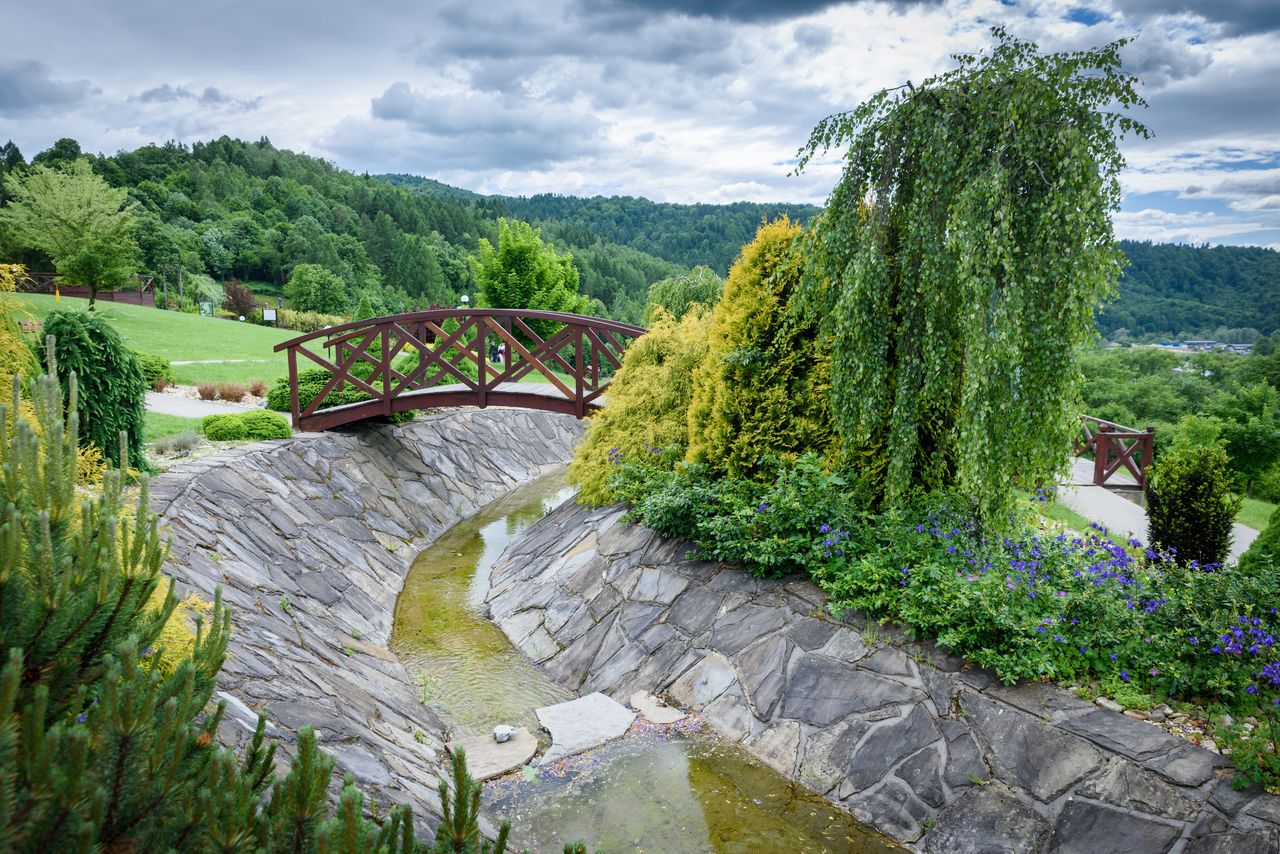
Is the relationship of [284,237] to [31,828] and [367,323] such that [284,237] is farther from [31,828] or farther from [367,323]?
[31,828]

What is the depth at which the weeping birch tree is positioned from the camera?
17.7 feet

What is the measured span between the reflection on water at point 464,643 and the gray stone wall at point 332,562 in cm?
24

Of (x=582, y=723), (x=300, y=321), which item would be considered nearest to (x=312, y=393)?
(x=582, y=723)

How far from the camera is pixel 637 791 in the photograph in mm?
5141

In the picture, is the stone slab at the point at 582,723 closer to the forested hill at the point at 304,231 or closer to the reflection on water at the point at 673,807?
the reflection on water at the point at 673,807

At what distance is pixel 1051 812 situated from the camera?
4.26 m

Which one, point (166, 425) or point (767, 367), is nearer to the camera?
point (767, 367)

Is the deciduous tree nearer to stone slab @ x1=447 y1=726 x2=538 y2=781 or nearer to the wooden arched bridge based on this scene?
the wooden arched bridge

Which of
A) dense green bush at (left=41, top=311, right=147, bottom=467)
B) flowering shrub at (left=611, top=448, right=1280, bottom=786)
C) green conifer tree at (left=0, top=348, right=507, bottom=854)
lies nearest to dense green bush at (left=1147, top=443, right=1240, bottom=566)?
flowering shrub at (left=611, top=448, right=1280, bottom=786)

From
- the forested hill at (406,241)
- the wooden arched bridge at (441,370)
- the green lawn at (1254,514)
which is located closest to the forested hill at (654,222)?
the forested hill at (406,241)

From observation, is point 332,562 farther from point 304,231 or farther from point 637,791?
point 304,231

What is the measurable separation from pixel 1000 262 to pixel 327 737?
5.60 metres

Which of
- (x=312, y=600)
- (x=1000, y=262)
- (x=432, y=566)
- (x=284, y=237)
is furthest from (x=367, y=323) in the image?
(x=284, y=237)

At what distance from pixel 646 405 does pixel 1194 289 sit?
48.2 m
